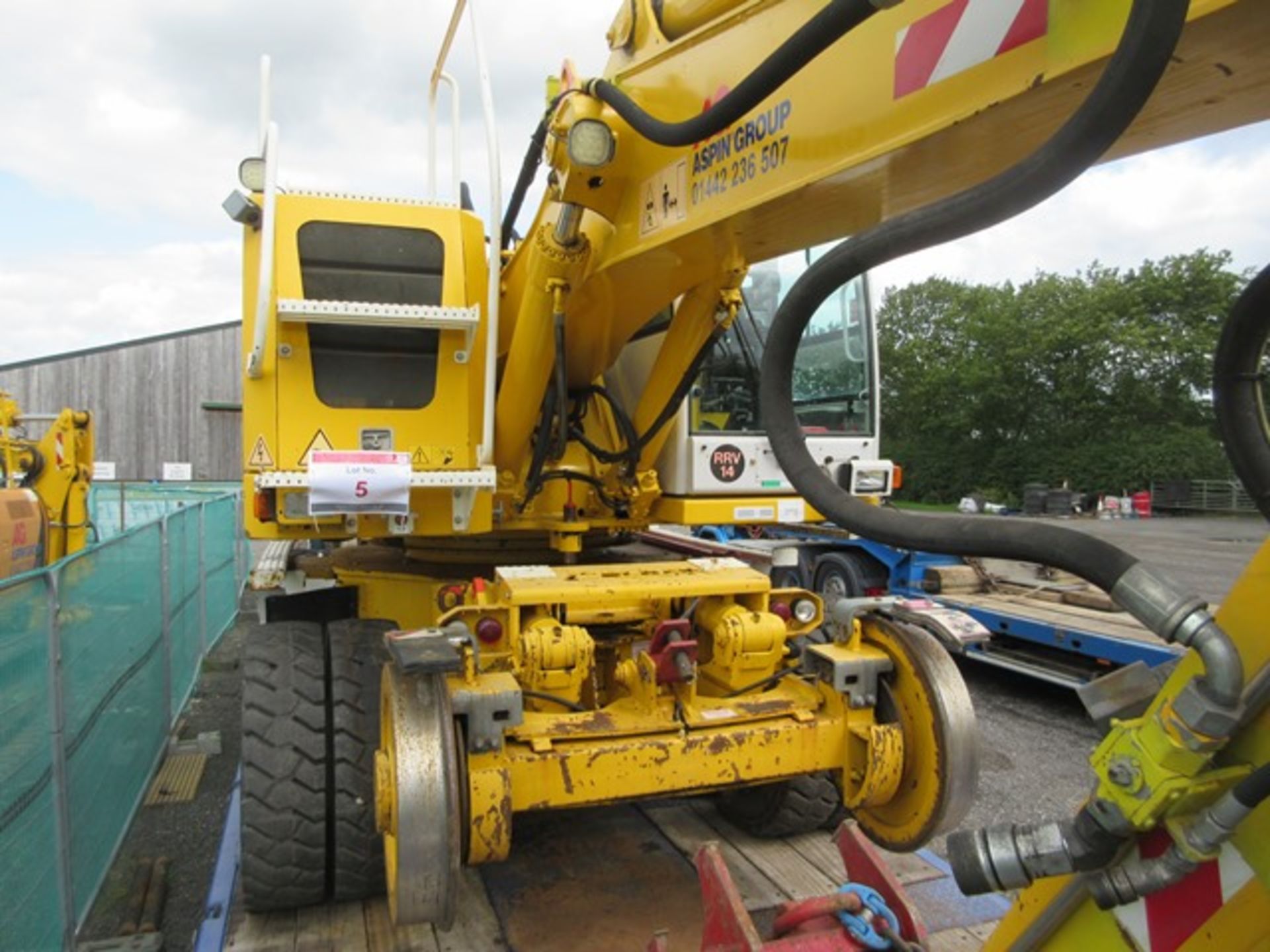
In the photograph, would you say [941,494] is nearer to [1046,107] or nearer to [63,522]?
[63,522]

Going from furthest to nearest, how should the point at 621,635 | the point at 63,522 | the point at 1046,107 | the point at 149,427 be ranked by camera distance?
1. the point at 149,427
2. the point at 63,522
3. the point at 621,635
4. the point at 1046,107

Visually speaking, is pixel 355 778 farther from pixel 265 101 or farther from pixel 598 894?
pixel 265 101

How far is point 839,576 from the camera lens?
986 cm

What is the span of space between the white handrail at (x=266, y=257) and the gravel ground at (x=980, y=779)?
2529 millimetres

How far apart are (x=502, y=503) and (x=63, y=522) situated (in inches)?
332

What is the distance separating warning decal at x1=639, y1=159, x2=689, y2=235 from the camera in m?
2.65

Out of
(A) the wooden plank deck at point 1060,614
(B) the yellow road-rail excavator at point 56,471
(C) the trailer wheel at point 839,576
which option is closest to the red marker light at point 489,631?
(A) the wooden plank deck at point 1060,614

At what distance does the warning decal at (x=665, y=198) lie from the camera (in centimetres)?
265

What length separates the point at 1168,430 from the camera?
132 ft

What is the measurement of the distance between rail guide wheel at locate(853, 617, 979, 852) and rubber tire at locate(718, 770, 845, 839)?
39cm

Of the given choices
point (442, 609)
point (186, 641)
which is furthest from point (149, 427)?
point (442, 609)

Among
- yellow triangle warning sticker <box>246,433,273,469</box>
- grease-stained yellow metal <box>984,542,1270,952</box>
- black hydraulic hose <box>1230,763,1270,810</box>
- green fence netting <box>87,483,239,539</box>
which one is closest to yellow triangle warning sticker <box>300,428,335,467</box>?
yellow triangle warning sticker <box>246,433,273,469</box>

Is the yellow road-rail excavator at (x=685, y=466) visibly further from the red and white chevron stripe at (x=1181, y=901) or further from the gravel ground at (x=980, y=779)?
the gravel ground at (x=980, y=779)

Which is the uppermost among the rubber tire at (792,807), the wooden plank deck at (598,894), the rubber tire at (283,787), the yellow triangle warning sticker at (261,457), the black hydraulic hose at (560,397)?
the black hydraulic hose at (560,397)
